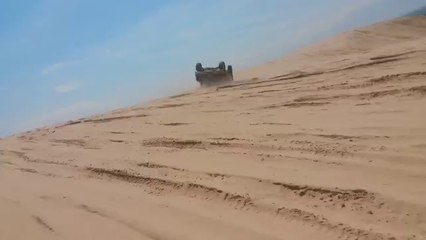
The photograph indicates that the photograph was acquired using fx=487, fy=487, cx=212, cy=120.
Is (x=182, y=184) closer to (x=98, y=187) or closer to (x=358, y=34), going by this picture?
(x=98, y=187)

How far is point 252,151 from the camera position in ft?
11.1

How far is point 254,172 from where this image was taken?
2891 millimetres

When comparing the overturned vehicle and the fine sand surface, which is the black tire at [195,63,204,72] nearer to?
the overturned vehicle

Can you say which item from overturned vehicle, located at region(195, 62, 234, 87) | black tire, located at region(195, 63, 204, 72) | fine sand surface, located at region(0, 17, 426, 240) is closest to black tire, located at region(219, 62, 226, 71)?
overturned vehicle, located at region(195, 62, 234, 87)

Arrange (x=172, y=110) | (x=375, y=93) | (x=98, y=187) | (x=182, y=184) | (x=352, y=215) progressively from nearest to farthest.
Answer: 1. (x=352, y=215)
2. (x=182, y=184)
3. (x=98, y=187)
4. (x=375, y=93)
5. (x=172, y=110)

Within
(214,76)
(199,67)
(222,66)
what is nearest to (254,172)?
(214,76)

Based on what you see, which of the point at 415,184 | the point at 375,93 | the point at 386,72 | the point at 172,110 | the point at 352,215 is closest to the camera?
the point at 352,215

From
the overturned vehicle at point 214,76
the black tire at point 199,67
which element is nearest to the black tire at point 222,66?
the overturned vehicle at point 214,76

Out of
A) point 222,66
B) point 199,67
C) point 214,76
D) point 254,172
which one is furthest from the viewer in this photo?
point 199,67

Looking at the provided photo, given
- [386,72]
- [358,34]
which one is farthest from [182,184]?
[358,34]

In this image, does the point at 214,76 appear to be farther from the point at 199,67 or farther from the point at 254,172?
the point at 254,172

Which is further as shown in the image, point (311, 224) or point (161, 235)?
Result: point (161, 235)

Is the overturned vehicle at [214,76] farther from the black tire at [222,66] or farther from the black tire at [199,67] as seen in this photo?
the black tire at [199,67]

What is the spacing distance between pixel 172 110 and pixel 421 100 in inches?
136
